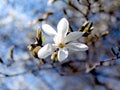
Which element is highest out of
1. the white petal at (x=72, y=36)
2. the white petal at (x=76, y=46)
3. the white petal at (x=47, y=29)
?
the white petal at (x=47, y=29)

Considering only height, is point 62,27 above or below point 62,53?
above

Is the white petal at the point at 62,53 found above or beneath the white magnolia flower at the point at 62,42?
beneath

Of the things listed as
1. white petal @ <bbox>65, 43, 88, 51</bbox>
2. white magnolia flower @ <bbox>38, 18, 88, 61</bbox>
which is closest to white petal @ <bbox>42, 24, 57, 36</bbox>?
white magnolia flower @ <bbox>38, 18, 88, 61</bbox>

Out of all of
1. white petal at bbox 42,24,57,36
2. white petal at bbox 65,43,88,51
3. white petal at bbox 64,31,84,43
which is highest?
white petal at bbox 42,24,57,36

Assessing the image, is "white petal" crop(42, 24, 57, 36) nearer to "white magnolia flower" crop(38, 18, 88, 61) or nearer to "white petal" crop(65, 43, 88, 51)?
"white magnolia flower" crop(38, 18, 88, 61)

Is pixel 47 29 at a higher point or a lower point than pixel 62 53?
higher

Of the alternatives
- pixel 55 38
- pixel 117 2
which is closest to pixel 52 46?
pixel 55 38

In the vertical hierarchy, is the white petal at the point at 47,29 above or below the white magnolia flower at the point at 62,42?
above

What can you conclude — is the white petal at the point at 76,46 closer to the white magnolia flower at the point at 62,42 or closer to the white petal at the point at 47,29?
the white magnolia flower at the point at 62,42

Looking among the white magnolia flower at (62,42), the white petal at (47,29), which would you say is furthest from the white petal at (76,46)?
the white petal at (47,29)
